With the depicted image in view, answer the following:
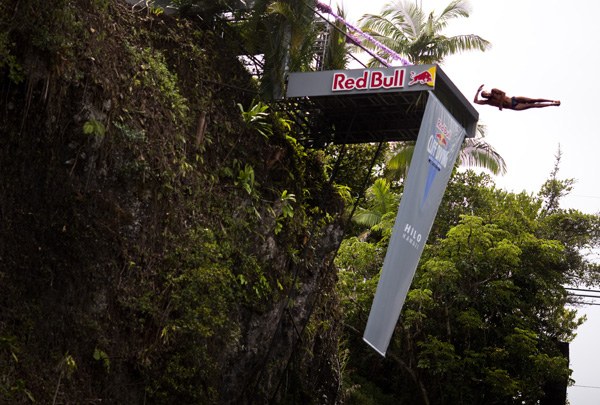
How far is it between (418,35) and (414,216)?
14.7 metres

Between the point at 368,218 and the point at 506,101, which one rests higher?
the point at 368,218

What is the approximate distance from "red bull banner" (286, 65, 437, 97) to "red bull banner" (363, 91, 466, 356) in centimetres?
15

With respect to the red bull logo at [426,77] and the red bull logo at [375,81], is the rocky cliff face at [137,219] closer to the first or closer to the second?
the red bull logo at [375,81]

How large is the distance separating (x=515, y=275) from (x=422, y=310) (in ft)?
10.7

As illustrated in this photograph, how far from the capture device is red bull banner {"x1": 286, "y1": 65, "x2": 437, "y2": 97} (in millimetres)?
11625

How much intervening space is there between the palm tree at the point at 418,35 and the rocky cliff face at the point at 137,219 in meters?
12.2

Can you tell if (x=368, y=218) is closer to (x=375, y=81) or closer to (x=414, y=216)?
(x=375, y=81)

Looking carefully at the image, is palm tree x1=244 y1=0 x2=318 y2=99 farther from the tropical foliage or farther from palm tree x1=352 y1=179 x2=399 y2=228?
palm tree x1=352 y1=179 x2=399 y2=228

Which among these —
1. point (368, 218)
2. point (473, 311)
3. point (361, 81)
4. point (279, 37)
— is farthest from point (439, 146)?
point (368, 218)

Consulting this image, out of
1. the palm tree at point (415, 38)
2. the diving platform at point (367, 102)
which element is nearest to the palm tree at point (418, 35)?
the palm tree at point (415, 38)

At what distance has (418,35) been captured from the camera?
2439 centimetres

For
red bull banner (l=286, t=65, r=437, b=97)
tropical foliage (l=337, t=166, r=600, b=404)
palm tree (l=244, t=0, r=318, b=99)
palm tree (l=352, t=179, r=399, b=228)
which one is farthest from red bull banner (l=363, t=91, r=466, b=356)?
palm tree (l=352, t=179, r=399, b=228)

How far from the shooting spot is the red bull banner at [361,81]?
458 inches

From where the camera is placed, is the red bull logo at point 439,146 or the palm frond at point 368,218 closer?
the red bull logo at point 439,146
